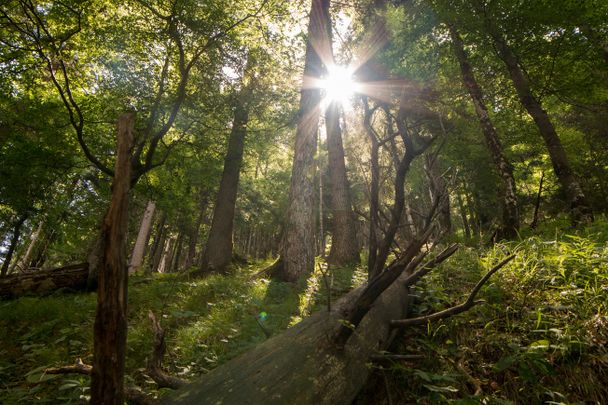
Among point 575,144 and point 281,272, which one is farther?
point 575,144

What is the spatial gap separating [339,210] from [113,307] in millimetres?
7254

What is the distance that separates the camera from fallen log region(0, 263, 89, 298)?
720cm

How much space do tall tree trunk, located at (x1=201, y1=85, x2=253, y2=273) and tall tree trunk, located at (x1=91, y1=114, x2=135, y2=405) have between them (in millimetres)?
7861

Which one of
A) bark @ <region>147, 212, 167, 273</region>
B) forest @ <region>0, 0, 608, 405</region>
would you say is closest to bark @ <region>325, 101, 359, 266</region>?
forest @ <region>0, 0, 608, 405</region>

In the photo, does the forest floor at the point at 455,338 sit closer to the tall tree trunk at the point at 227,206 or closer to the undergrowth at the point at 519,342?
the undergrowth at the point at 519,342

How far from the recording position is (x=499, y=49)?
7840 millimetres

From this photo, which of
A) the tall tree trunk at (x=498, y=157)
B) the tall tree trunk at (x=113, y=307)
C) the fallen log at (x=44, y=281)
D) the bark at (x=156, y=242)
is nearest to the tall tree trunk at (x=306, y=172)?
the tall tree trunk at (x=498, y=157)

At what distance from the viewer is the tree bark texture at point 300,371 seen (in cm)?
177

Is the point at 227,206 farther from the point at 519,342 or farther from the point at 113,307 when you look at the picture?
the point at 519,342

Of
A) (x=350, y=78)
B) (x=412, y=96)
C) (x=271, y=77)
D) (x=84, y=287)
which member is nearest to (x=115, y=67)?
(x=271, y=77)

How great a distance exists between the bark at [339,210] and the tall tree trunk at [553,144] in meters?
4.63

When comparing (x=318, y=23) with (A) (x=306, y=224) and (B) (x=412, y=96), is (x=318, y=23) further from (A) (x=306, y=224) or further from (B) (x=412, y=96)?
(A) (x=306, y=224)

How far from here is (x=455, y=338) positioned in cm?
293

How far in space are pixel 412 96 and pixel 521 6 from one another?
482 cm
